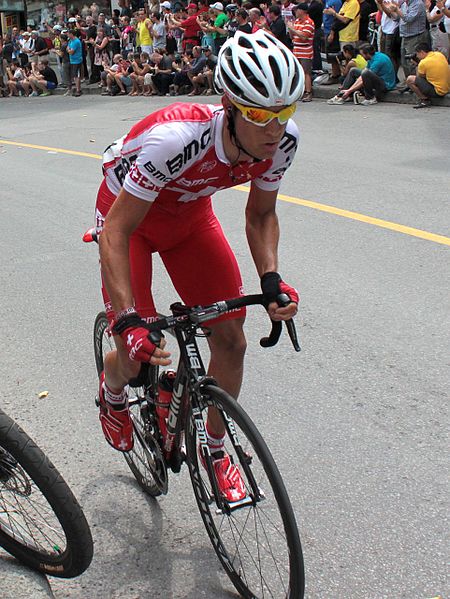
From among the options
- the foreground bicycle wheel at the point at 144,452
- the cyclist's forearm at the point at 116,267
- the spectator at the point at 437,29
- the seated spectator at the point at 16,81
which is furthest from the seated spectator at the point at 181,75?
the cyclist's forearm at the point at 116,267

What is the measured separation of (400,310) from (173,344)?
158 cm

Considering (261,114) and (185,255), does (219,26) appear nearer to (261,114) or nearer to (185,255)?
(185,255)

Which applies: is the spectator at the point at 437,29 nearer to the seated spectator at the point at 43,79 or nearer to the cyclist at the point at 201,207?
the cyclist at the point at 201,207

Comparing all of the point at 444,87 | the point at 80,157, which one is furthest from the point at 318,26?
the point at 80,157

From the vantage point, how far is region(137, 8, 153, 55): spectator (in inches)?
866

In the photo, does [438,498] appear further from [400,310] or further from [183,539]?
[400,310]

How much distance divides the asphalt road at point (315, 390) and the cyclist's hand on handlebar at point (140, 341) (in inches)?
38.9

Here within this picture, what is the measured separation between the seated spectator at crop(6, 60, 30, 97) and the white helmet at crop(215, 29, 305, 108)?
26236mm

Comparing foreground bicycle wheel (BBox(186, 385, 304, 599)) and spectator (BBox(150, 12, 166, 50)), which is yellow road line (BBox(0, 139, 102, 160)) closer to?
spectator (BBox(150, 12, 166, 50))

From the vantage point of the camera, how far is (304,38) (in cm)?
1670

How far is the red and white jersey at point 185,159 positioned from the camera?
2.95 m

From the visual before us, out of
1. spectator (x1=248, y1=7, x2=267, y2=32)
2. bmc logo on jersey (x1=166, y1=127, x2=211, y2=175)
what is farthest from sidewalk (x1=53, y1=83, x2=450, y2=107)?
bmc logo on jersey (x1=166, y1=127, x2=211, y2=175)

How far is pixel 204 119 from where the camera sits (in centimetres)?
304

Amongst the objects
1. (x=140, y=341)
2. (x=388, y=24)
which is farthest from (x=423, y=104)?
(x=140, y=341)
